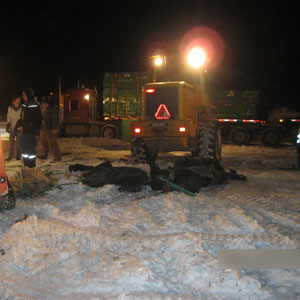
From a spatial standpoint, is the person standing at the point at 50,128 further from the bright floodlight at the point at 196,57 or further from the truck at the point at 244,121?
the truck at the point at 244,121

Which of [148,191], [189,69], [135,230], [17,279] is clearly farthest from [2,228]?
[189,69]

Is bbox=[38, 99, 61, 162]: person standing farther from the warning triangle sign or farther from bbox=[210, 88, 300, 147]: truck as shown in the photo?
bbox=[210, 88, 300, 147]: truck

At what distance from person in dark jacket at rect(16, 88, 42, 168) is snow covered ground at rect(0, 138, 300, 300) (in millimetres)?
1707

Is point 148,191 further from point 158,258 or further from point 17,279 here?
point 17,279

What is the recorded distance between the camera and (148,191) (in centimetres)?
573

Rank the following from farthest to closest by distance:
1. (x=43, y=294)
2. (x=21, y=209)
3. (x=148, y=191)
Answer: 1. (x=148, y=191)
2. (x=21, y=209)
3. (x=43, y=294)

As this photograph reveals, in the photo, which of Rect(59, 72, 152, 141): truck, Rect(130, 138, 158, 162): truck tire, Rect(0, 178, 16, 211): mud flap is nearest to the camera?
Rect(0, 178, 16, 211): mud flap

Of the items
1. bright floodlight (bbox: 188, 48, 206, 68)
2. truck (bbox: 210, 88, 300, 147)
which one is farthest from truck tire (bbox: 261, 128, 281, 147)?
bright floodlight (bbox: 188, 48, 206, 68)

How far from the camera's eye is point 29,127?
7.03 metres

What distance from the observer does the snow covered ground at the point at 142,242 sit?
8.68 ft

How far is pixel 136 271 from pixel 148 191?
291 cm

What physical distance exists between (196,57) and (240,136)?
8055 millimetres

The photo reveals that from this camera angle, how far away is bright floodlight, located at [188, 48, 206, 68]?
9711 millimetres

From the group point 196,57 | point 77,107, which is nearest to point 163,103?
point 196,57
